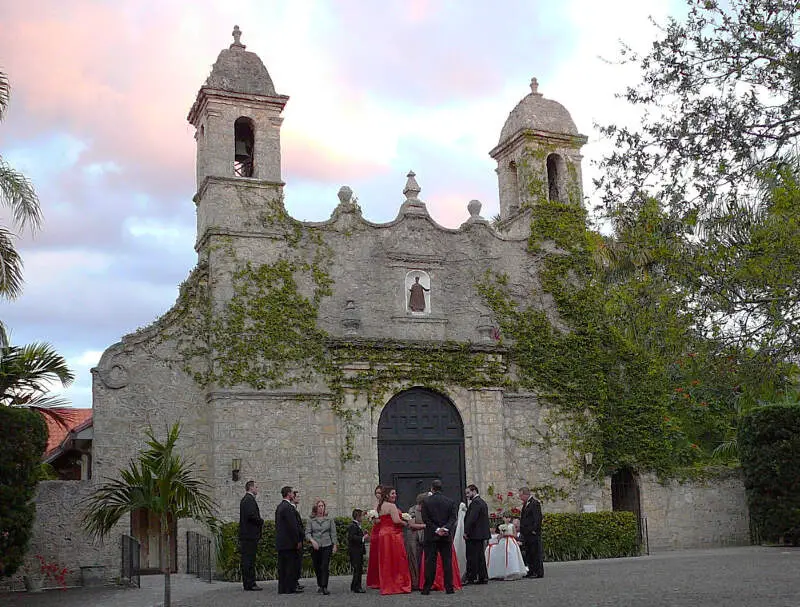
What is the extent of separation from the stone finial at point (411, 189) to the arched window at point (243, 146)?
11.9 feet

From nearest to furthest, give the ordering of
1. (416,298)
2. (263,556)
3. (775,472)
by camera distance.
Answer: (263,556)
(775,472)
(416,298)

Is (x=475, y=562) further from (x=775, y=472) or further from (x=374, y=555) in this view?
(x=775, y=472)

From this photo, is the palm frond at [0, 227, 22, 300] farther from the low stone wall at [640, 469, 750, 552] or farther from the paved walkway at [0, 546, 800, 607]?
the low stone wall at [640, 469, 750, 552]

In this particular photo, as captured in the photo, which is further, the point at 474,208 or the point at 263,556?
the point at 474,208

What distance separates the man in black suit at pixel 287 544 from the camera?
14.2 m

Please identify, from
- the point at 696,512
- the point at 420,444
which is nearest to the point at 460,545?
the point at 420,444

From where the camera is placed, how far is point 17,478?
15.1 meters

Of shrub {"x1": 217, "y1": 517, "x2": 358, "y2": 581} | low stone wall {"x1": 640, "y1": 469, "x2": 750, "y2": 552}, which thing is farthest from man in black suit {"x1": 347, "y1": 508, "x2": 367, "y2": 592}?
low stone wall {"x1": 640, "y1": 469, "x2": 750, "y2": 552}

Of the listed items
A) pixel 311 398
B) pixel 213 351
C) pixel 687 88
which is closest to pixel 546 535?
pixel 311 398

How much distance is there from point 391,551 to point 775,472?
10.4 m

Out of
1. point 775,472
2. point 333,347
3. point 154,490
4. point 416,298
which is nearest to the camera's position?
point 154,490

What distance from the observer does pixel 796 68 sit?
11117mm

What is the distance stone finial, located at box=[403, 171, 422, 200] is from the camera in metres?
22.8

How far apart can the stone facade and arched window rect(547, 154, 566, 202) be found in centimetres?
65
